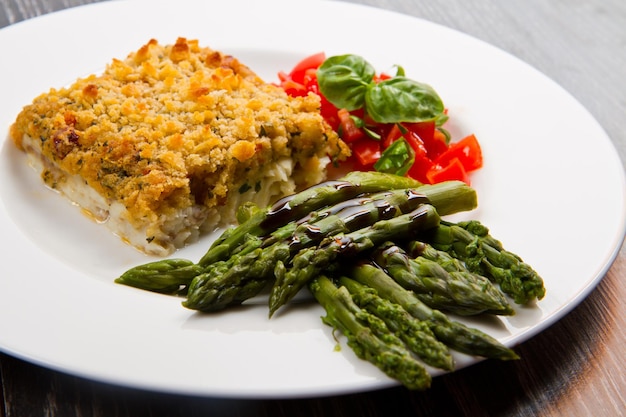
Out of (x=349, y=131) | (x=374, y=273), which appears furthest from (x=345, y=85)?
(x=374, y=273)

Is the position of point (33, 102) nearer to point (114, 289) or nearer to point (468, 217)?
point (114, 289)

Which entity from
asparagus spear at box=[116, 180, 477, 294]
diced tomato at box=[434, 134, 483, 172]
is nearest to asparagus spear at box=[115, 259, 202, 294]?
asparagus spear at box=[116, 180, 477, 294]

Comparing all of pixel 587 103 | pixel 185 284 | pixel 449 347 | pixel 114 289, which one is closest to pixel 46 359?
pixel 114 289

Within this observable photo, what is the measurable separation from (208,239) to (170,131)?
71 cm

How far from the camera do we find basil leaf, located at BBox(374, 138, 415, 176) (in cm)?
470

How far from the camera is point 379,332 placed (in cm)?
301

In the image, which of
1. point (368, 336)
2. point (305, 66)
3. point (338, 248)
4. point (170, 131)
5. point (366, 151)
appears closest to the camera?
point (368, 336)

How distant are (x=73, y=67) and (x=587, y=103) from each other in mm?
4316

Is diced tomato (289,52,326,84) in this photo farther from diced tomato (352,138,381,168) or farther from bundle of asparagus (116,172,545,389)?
bundle of asparagus (116,172,545,389)

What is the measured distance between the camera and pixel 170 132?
4.33 metres

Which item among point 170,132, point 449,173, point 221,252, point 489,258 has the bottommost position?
point 449,173

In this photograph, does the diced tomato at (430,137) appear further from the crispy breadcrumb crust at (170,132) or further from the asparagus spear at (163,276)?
the asparagus spear at (163,276)

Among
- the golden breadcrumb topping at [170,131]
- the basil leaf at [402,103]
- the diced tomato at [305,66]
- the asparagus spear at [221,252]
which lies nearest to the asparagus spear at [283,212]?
the asparagus spear at [221,252]

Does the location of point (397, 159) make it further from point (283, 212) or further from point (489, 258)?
point (489, 258)
